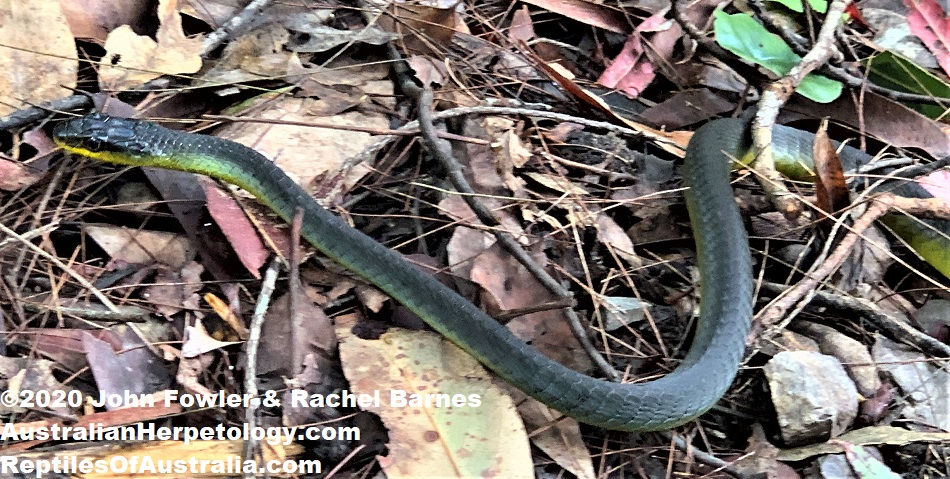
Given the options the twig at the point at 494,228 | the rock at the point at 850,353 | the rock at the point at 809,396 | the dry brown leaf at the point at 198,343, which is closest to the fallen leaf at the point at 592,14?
the twig at the point at 494,228

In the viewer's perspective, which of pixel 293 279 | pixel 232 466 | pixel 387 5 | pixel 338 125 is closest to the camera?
pixel 232 466

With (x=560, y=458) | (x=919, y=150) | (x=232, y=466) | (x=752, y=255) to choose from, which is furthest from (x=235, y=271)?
(x=919, y=150)

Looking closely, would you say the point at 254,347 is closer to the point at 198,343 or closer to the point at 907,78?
the point at 198,343

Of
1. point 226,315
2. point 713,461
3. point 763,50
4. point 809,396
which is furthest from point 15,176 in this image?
point 763,50

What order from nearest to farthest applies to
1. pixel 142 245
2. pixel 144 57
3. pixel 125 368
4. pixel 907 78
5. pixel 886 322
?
pixel 125 368 → pixel 142 245 → pixel 886 322 → pixel 144 57 → pixel 907 78

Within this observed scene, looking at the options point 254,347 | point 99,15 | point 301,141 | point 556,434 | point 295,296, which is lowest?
point 556,434

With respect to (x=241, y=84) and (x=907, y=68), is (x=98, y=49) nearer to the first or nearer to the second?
(x=241, y=84)

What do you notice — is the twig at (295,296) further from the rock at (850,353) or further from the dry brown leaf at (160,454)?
the rock at (850,353)

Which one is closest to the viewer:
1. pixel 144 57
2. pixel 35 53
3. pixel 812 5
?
pixel 35 53
